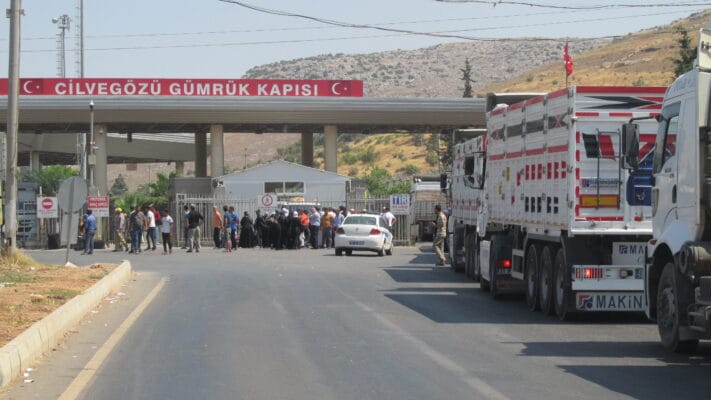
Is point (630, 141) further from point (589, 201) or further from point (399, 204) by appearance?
point (399, 204)

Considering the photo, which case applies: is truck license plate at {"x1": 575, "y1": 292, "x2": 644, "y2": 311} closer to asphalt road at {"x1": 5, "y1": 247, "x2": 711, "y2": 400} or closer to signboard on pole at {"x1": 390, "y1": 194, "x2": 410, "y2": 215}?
asphalt road at {"x1": 5, "y1": 247, "x2": 711, "y2": 400}

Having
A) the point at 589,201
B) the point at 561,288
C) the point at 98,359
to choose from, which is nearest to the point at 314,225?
the point at 561,288

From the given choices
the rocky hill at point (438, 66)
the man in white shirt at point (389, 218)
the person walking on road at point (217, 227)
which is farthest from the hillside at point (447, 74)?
the person walking on road at point (217, 227)

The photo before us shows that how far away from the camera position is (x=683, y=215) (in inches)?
484

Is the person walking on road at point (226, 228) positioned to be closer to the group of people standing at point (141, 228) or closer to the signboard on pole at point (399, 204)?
the group of people standing at point (141, 228)

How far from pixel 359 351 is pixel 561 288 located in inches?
186

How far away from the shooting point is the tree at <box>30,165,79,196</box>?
216 feet

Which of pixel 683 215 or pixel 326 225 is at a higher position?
pixel 683 215

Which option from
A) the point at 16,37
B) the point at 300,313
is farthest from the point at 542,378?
the point at 16,37

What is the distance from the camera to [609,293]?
16.2m

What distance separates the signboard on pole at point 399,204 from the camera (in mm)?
44156

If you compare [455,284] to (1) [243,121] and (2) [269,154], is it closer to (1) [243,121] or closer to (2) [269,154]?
(1) [243,121]

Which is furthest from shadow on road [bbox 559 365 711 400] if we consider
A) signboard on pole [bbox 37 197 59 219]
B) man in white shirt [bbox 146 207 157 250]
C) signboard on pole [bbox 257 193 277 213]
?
signboard on pole [bbox 257 193 277 213]

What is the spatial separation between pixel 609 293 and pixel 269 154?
134399mm
